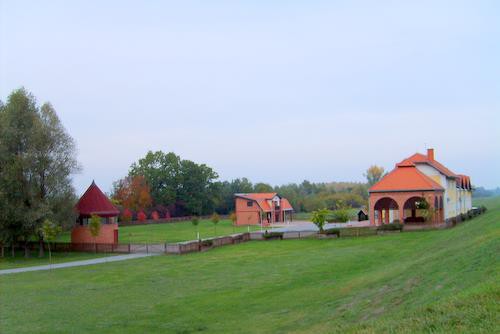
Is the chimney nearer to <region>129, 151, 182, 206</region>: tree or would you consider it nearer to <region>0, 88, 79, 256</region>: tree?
<region>0, 88, 79, 256</region>: tree

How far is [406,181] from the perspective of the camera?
53000 millimetres

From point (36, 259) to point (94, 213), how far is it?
25.1 ft

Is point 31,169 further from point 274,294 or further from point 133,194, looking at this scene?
point 133,194

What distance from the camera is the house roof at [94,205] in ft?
164

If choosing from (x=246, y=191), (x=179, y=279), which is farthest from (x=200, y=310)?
(x=246, y=191)

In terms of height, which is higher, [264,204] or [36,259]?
[264,204]

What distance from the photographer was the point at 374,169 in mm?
144750

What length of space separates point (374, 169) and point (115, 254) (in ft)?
363

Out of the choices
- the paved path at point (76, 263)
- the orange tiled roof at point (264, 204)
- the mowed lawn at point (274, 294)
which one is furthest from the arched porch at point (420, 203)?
the orange tiled roof at point (264, 204)

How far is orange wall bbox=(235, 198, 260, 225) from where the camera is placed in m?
88.2

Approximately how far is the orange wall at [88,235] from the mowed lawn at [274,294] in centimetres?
1566

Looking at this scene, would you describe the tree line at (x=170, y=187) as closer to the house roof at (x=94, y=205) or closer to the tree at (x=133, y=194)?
the tree at (x=133, y=194)

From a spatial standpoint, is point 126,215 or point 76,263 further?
point 126,215

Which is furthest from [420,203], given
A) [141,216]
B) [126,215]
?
[141,216]
